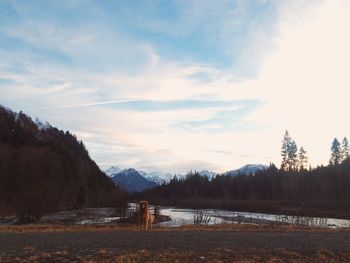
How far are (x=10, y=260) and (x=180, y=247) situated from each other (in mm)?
7047

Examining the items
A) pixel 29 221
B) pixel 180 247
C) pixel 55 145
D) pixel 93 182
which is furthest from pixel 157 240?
pixel 93 182

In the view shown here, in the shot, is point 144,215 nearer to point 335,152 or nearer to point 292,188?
point 292,188

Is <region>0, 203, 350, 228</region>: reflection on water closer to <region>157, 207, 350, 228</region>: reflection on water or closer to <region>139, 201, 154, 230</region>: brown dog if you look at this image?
<region>157, 207, 350, 228</region>: reflection on water

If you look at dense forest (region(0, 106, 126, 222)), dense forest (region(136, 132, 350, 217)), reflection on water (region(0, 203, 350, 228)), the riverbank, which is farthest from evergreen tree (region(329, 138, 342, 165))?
reflection on water (region(0, 203, 350, 228))

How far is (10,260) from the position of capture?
51.5 feet

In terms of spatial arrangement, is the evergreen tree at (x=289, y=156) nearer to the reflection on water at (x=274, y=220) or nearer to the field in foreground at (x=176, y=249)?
the reflection on water at (x=274, y=220)

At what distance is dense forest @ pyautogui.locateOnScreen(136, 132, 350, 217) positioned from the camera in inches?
4088

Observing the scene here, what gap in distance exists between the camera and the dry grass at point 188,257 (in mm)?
16000

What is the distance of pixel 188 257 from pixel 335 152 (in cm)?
13933

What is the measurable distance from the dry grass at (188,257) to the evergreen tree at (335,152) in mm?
134310

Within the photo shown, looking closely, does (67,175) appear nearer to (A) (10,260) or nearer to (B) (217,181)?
(B) (217,181)

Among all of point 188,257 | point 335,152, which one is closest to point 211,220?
point 188,257

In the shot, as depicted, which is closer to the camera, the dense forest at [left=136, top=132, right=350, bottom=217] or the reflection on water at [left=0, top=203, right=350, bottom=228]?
the reflection on water at [left=0, top=203, right=350, bottom=228]

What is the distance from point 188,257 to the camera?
55.3ft
